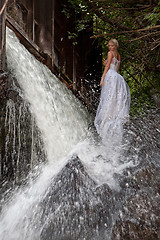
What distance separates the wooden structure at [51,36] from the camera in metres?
6.62

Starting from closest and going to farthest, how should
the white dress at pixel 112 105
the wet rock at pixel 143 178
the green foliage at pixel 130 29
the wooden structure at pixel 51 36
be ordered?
the wet rock at pixel 143 178
the white dress at pixel 112 105
the wooden structure at pixel 51 36
the green foliage at pixel 130 29

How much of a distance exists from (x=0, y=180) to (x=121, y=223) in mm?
2785

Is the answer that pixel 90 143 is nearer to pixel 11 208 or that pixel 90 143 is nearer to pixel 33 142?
pixel 33 142

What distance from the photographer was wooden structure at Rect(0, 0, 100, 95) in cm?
662

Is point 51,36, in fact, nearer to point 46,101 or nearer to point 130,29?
point 46,101

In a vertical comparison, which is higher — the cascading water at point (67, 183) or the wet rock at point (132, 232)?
the wet rock at point (132, 232)

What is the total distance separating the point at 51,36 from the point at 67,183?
171 inches

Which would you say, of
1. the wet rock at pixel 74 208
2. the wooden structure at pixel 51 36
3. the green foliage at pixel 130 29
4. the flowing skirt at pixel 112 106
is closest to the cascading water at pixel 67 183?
the wet rock at pixel 74 208

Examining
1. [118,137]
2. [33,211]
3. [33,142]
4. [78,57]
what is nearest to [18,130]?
[33,142]

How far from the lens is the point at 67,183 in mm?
4254

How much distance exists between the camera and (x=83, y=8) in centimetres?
887

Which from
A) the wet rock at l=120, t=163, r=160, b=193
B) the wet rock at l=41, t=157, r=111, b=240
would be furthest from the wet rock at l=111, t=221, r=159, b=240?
the wet rock at l=120, t=163, r=160, b=193

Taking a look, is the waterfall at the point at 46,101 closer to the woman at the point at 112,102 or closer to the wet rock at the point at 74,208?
the woman at the point at 112,102

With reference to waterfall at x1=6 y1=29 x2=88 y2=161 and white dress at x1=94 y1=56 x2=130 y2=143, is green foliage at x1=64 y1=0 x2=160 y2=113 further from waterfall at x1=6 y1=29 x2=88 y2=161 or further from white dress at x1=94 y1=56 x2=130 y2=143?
waterfall at x1=6 y1=29 x2=88 y2=161
